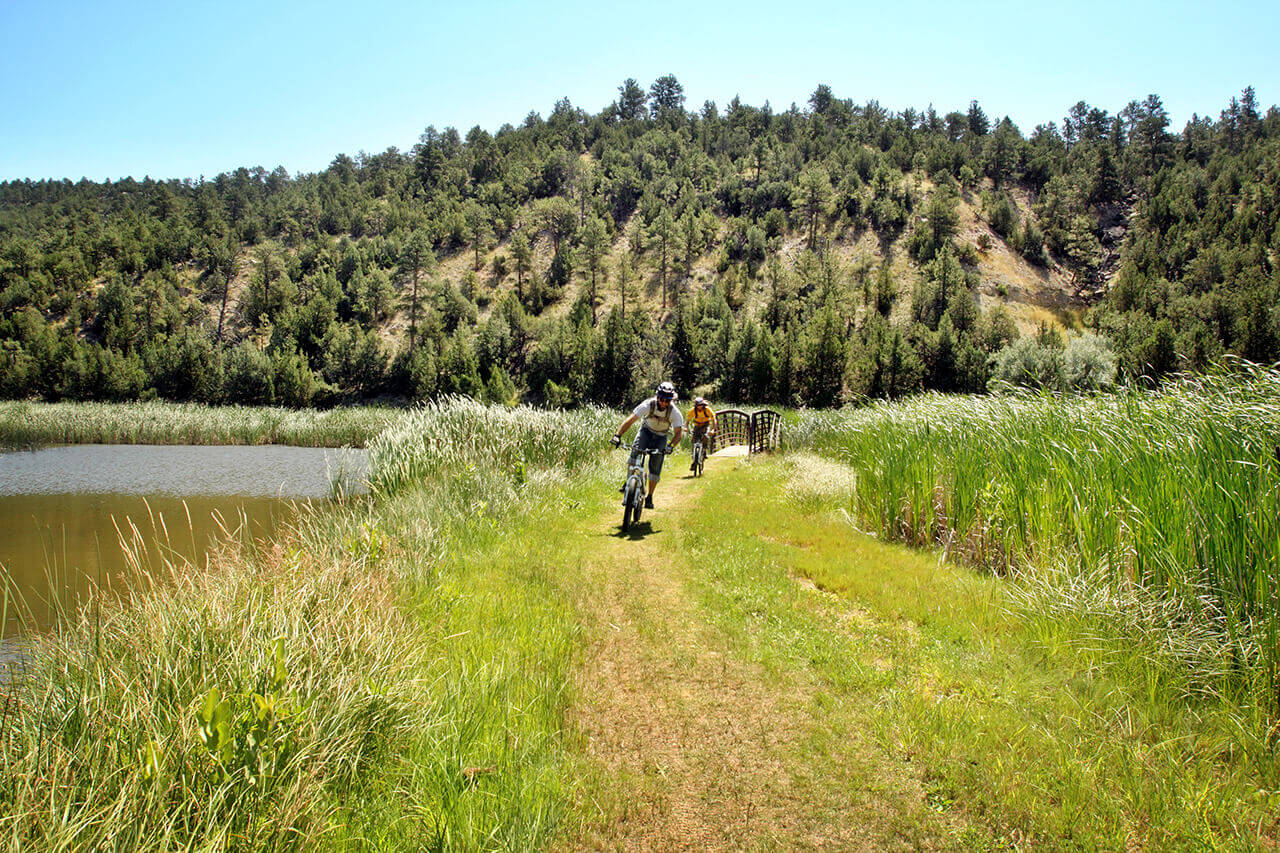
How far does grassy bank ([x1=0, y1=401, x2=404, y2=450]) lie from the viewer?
30125 millimetres

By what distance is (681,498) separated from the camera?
38.5 ft

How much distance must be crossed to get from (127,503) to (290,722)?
1685 centimetres

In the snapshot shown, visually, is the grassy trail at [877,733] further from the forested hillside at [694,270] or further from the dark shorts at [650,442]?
the forested hillside at [694,270]

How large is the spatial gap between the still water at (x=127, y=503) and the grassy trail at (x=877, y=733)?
3460 millimetres

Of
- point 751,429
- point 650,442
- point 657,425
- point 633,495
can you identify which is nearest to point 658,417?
point 657,425

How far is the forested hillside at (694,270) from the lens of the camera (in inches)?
2219

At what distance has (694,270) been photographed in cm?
8125

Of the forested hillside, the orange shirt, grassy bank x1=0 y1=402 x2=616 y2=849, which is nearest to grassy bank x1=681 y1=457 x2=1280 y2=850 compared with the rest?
grassy bank x1=0 y1=402 x2=616 y2=849

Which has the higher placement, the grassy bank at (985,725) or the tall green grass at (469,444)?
the tall green grass at (469,444)

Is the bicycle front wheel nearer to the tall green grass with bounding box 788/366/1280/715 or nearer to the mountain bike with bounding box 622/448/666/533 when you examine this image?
the mountain bike with bounding box 622/448/666/533

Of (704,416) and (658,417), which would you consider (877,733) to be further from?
(704,416)

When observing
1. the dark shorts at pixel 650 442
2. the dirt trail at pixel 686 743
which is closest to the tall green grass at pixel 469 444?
the dark shorts at pixel 650 442

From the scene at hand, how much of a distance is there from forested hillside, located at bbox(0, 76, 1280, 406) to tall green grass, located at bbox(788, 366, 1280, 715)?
102 ft

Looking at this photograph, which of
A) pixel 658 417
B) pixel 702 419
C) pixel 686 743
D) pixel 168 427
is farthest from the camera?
pixel 168 427
